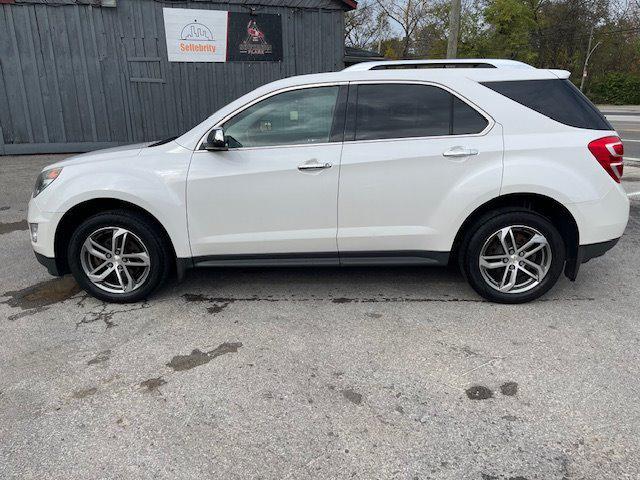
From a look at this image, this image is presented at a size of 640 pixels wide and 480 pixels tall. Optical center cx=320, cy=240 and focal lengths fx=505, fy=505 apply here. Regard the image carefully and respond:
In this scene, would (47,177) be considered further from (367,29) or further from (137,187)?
(367,29)

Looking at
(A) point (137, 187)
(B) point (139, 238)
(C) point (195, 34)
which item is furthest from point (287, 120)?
(C) point (195, 34)

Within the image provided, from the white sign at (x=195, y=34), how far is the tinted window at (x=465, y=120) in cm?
939

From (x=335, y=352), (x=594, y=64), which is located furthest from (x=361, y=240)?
(x=594, y=64)

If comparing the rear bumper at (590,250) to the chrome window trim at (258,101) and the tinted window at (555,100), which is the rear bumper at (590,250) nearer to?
the tinted window at (555,100)

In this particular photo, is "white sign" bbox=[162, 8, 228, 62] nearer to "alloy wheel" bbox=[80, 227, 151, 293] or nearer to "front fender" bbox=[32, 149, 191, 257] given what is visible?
"front fender" bbox=[32, 149, 191, 257]

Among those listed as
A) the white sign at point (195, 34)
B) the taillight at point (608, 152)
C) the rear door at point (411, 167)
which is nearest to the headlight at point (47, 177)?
the rear door at point (411, 167)

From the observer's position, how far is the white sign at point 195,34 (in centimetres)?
1141

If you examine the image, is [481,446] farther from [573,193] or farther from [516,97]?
[516,97]

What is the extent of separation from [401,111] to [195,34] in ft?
30.5

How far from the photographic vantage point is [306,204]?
3.85m

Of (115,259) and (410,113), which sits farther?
(115,259)

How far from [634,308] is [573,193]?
43.3 inches

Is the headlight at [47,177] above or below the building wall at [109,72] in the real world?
below

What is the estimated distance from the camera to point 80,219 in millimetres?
4125
